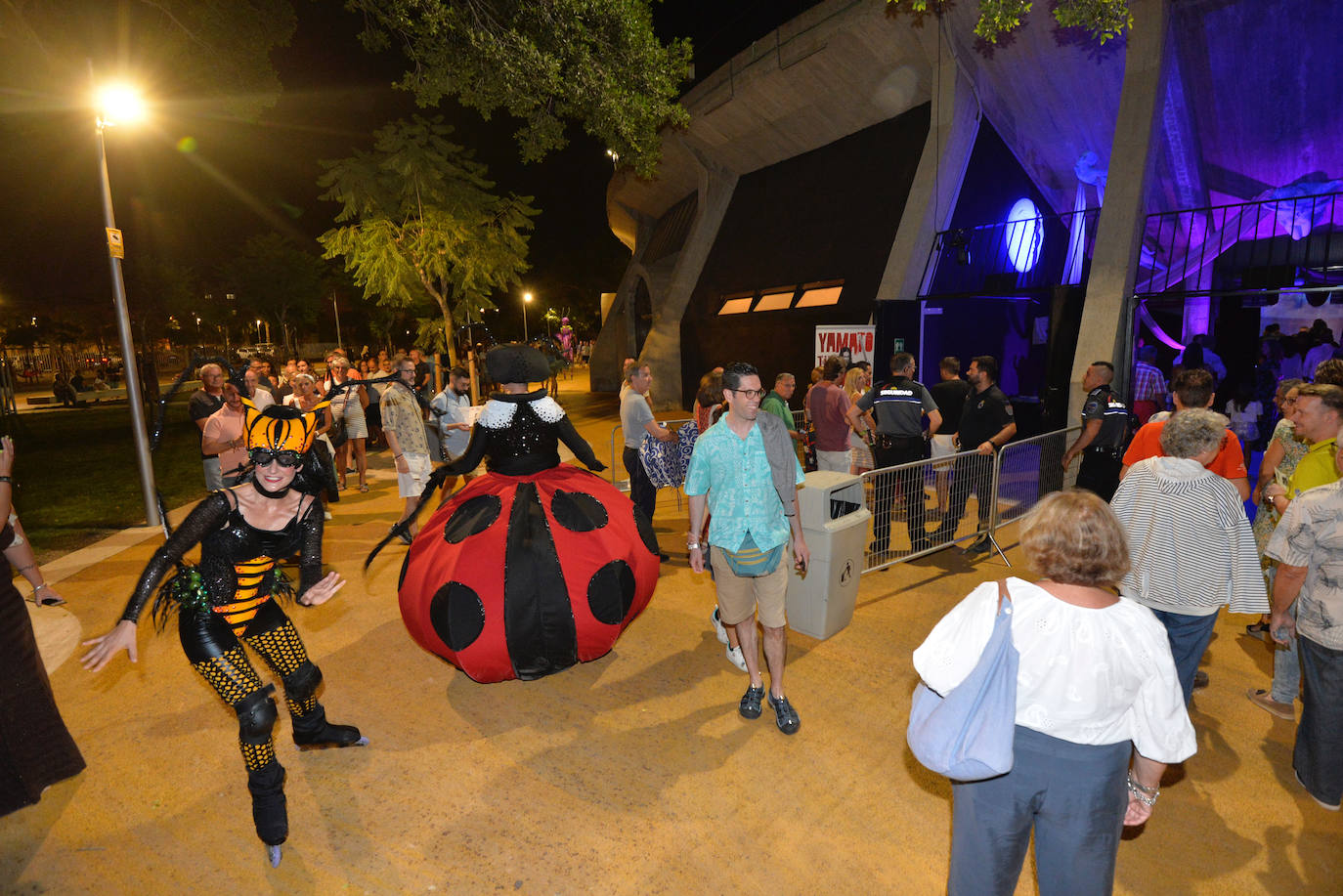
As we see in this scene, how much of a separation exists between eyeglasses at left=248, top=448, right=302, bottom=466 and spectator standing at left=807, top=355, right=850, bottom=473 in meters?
5.78

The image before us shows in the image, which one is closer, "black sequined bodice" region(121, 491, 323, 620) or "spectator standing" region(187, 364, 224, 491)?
"black sequined bodice" region(121, 491, 323, 620)

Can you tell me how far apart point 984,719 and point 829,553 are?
3.41 meters

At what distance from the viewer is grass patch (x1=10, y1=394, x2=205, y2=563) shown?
10.2 metres

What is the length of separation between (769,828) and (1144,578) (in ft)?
8.23

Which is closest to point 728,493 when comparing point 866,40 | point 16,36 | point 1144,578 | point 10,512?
point 1144,578

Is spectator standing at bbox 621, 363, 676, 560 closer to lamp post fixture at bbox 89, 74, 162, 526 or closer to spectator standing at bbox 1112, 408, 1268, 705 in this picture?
spectator standing at bbox 1112, 408, 1268, 705

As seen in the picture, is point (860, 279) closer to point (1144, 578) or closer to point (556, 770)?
point (1144, 578)

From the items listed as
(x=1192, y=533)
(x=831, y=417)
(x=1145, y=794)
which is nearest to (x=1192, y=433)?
(x=1192, y=533)

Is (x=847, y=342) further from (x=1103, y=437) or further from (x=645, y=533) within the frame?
(x=645, y=533)

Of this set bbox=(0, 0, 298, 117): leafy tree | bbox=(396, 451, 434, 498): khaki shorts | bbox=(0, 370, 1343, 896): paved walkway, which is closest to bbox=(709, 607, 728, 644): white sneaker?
bbox=(0, 370, 1343, 896): paved walkway

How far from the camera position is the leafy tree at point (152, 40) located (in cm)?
1212

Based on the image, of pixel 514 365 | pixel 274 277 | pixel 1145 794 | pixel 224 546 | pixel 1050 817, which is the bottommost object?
pixel 1145 794

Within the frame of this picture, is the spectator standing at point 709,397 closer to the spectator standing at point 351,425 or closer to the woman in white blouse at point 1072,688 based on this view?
the woman in white blouse at point 1072,688

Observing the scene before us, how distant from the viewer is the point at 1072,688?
2.10 meters
